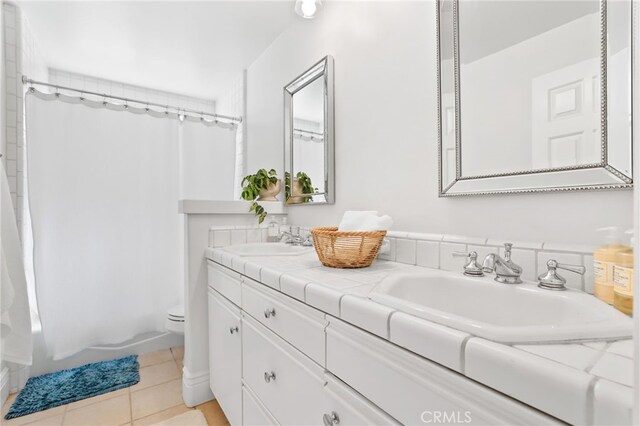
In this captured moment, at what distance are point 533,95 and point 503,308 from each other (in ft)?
1.97

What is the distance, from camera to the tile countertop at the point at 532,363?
0.33 metres

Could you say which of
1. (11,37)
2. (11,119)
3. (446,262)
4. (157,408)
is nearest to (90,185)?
(11,119)

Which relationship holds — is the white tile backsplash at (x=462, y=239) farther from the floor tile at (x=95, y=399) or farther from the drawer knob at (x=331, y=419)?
the floor tile at (x=95, y=399)

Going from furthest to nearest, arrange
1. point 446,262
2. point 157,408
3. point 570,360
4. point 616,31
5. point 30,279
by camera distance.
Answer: point 30,279
point 157,408
point 446,262
point 616,31
point 570,360

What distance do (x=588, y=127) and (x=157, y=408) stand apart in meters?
2.22

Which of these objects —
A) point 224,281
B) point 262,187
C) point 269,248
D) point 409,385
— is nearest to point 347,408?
point 409,385

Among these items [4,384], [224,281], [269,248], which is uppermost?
[269,248]

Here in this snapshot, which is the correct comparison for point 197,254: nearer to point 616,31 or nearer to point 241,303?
point 241,303

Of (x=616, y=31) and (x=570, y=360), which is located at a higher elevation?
(x=616, y=31)

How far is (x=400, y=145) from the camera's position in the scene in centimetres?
126

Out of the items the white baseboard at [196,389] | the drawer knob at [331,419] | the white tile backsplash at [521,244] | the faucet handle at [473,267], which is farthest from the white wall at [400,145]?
the white baseboard at [196,389]

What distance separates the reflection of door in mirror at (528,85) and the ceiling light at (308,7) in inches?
35.2

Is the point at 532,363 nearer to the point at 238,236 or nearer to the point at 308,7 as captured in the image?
the point at 238,236

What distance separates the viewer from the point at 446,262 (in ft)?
3.35
